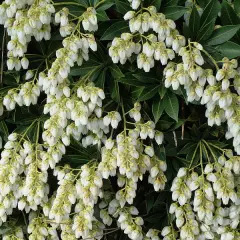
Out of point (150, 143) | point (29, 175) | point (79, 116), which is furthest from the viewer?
point (150, 143)

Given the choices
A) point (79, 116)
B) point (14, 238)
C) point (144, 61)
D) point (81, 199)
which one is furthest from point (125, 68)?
point (14, 238)

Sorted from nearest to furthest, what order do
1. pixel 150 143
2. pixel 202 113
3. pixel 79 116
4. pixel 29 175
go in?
1. pixel 79 116
2. pixel 29 175
3. pixel 150 143
4. pixel 202 113

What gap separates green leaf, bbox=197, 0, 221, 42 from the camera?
298cm

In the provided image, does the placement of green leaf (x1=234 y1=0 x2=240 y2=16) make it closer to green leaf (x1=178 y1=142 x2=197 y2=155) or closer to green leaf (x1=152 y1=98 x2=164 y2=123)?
green leaf (x1=152 y1=98 x2=164 y2=123)

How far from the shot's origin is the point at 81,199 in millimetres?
2949

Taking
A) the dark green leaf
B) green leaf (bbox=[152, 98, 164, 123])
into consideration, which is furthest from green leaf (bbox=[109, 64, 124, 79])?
green leaf (bbox=[152, 98, 164, 123])

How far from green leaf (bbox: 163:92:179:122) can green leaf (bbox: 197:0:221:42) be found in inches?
14.3

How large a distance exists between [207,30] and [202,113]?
579 millimetres

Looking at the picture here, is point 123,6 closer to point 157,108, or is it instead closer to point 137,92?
point 137,92

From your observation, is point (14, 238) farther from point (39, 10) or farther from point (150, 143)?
point (39, 10)

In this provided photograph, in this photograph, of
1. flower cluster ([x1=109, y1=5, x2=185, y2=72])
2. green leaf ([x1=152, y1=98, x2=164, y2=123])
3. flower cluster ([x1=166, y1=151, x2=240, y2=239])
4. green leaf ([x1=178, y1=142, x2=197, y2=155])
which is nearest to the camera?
flower cluster ([x1=109, y1=5, x2=185, y2=72])

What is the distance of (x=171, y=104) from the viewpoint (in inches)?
118

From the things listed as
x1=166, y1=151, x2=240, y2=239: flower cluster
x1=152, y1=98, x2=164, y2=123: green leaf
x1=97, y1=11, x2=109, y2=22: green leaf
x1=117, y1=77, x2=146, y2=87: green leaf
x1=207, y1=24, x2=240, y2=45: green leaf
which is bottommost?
x1=166, y1=151, x2=240, y2=239: flower cluster

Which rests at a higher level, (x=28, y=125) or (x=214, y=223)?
(x=28, y=125)
